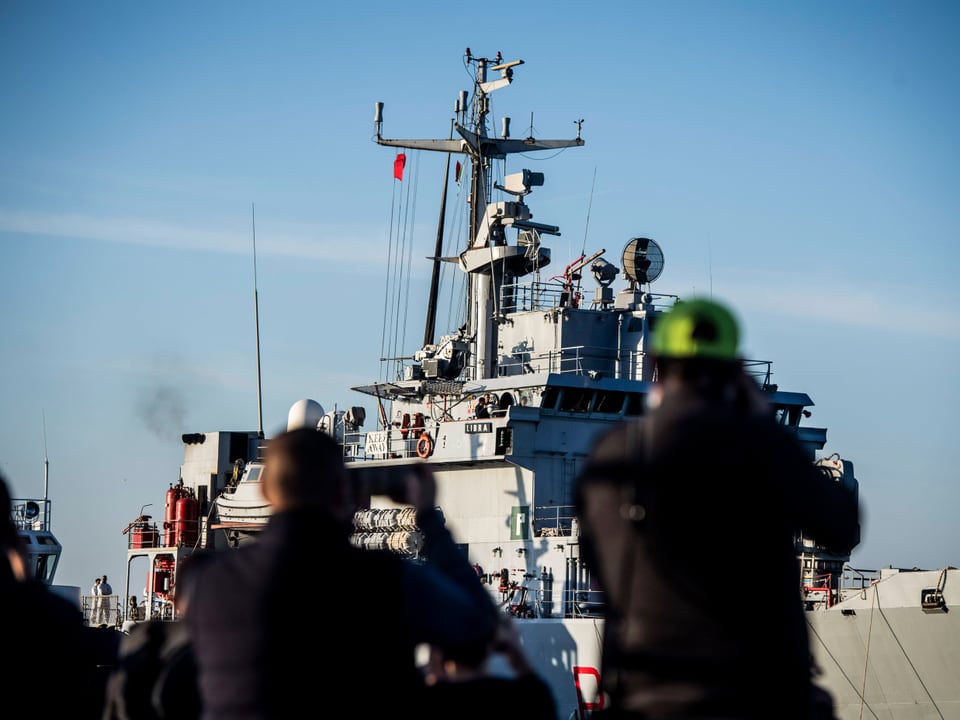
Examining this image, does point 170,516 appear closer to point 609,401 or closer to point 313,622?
point 609,401

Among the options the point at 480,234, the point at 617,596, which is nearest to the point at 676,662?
the point at 617,596

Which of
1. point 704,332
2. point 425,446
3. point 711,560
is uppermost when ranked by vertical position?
point 704,332

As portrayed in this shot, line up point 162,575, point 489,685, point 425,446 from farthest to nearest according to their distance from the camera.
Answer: point 162,575
point 425,446
point 489,685

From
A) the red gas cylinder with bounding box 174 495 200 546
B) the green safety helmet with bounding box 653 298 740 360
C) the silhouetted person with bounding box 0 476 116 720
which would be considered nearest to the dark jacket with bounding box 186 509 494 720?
the green safety helmet with bounding box 653 298 740 360

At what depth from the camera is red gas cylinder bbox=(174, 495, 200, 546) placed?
3312 cm

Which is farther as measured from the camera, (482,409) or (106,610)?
(106,610)

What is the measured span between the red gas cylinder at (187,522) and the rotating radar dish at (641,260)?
38.2ft

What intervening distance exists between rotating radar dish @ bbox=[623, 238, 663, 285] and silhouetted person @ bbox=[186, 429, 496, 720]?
25.6 metres

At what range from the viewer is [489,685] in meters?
4.52

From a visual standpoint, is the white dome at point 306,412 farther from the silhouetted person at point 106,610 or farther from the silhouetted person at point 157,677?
the silhouetted person at point 157,677

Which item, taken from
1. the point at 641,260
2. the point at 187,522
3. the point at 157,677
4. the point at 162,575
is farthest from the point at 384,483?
the point at 162,575

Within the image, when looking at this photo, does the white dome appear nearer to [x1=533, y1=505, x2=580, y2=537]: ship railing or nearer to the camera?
[x1=533, y1=505, x2=580, y2=537]: ship railing

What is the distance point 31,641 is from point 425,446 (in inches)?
877

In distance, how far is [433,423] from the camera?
93.3 feet
